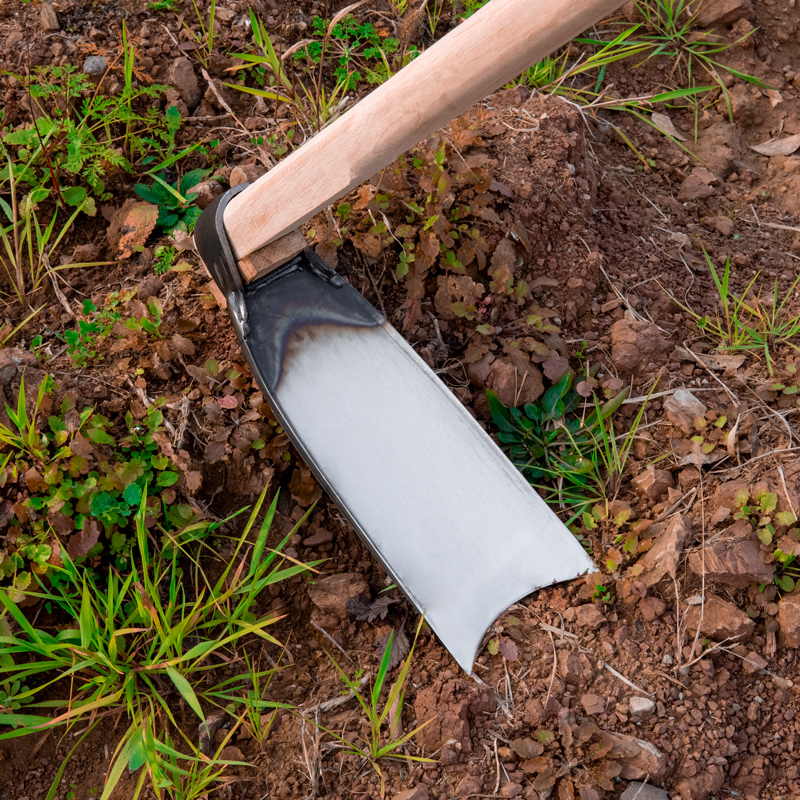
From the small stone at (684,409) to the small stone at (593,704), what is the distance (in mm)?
736

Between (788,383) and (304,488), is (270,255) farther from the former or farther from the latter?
(788,383)

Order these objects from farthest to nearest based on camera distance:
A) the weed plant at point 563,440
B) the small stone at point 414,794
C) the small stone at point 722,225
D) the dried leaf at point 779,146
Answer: the dried leaf at point 779,146
the small stone at point 722,225
the weed plant at point 563,440
the small stone at point 414,794

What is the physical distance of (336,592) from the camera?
5.52ft

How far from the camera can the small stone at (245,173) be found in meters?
2.00

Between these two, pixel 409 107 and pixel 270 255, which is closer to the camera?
pixel 409 107

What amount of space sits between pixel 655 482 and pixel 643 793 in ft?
2.35

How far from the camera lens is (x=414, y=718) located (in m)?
1.56

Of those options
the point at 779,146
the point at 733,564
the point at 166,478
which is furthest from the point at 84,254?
the point at 779,146

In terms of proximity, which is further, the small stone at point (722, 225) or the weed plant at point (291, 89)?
the small stone at point (722, 225)

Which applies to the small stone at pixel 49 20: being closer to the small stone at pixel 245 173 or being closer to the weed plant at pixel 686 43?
the small stone at pixel 245 173

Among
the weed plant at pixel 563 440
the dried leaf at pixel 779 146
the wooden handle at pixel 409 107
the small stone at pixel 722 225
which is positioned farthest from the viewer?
the dried leaf at pixel 779 146

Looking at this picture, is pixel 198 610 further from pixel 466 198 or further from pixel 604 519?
pixel 466 198

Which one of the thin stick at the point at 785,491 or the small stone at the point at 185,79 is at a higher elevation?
the small stone at the point at 185,79

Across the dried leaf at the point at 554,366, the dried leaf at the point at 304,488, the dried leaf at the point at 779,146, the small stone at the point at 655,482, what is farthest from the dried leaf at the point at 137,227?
the dried leaf at the point at 779,146
